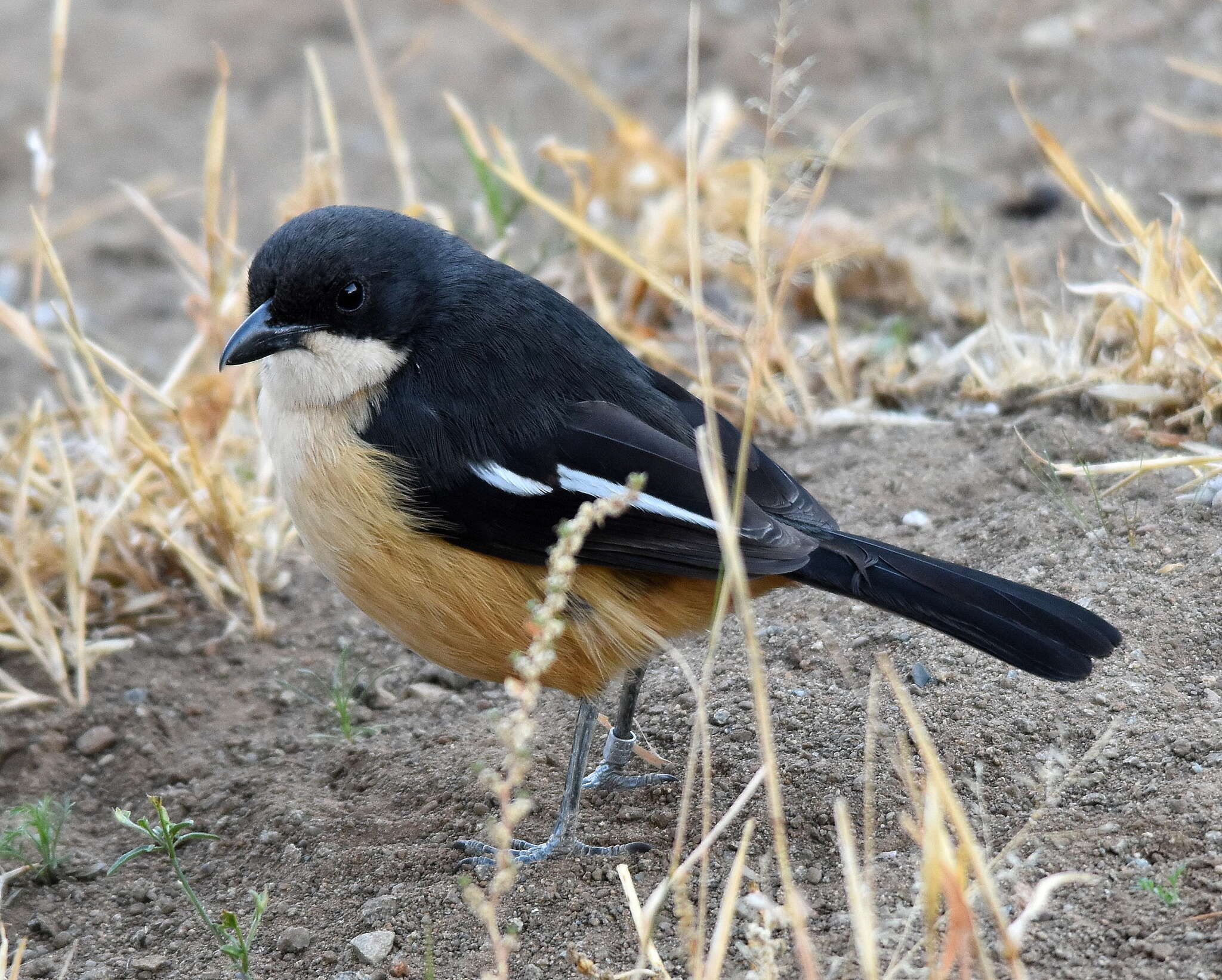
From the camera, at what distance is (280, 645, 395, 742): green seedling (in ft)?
12.2

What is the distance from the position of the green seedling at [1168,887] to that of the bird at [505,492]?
497 mm

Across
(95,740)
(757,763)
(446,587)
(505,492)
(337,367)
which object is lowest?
(95,740)

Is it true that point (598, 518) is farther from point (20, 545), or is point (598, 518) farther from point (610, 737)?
point (20, 545)

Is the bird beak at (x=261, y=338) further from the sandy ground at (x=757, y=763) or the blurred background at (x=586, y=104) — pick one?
the blurred background at (x=586, y=104)

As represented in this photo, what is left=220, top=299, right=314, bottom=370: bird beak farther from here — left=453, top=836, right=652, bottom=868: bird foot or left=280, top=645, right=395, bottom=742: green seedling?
left=453, top=836, right=652, bottom=868: bird foot

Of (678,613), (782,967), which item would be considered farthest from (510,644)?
(782,967)

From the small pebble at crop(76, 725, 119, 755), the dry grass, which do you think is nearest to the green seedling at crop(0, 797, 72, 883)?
the small pebble at crop(76, 725, 119, 755)

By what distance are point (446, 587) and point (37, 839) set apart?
1.17 meters

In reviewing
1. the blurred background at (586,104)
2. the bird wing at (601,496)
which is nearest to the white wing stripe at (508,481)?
the bird wing at (601,496)

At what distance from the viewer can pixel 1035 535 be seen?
3986 mm

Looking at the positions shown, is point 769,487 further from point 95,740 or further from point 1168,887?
point 95,740

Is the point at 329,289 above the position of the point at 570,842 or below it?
above

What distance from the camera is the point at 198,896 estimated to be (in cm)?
333

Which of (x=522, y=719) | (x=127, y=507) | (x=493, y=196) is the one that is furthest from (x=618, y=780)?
(x=493, y=196)
